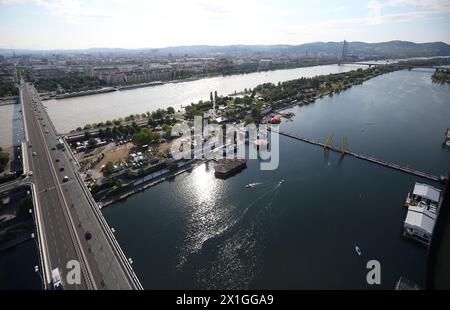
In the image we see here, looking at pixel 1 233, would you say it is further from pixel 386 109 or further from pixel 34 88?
pixel 34 88

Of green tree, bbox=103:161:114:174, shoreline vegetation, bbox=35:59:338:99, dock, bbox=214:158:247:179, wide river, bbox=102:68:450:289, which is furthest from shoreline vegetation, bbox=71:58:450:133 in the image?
shoreline vegetation, bbox=35:59:338:99

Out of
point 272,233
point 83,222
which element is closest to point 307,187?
point 272,233

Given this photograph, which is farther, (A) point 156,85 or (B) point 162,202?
(A) point 156,85

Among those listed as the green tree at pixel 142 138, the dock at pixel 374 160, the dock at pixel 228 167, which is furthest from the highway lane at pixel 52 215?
the dock at pixel 374 160

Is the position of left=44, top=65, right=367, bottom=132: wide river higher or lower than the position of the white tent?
higher

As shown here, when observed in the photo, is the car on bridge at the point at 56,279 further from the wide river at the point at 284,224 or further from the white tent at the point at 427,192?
the white tent at the point at 427,192

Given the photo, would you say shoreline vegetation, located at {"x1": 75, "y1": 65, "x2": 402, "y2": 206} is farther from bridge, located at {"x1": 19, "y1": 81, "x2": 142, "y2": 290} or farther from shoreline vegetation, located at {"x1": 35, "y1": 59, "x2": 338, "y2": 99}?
shoreline vegetation, located at {"x1": 35, "y1": 59, "x2": 338, "y2": 99}
